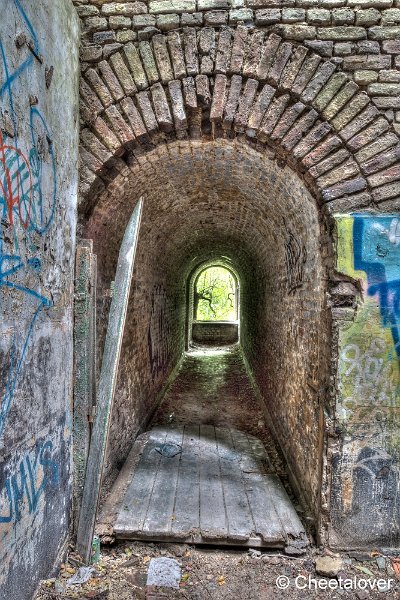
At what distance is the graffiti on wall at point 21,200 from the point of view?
1.93 m

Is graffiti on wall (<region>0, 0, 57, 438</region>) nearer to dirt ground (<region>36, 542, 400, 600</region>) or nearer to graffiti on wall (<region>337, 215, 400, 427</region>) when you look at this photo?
dirt ground (<region>36, 542, 400, 600</region>)

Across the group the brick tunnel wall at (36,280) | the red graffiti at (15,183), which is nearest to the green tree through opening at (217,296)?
the brick tunnel wall at (36,280)

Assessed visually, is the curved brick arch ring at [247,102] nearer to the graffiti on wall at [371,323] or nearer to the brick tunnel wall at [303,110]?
the brick tunnel wall at [303,110]

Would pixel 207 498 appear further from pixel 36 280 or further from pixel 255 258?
pixel 255 258

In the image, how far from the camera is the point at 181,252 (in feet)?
27.0

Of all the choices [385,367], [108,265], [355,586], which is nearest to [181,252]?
[108,265]

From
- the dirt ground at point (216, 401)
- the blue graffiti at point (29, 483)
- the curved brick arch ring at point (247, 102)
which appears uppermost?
the curved brick arch ring at point (247, 102)

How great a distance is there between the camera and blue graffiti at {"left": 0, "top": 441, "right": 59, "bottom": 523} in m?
1.94

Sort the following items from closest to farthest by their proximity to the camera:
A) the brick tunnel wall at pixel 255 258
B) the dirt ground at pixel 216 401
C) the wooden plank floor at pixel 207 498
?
the wooden plank floor at pixel 207 498, the brick tunnel wall at pixel 255 258, the dirt ground at pixel 216 401

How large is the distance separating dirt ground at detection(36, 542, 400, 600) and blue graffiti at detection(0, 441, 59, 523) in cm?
61

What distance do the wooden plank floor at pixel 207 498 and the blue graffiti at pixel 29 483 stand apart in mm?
968

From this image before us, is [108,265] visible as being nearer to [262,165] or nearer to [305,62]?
[262,165]

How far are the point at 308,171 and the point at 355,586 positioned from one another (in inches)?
118

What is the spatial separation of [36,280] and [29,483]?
1.15 m
